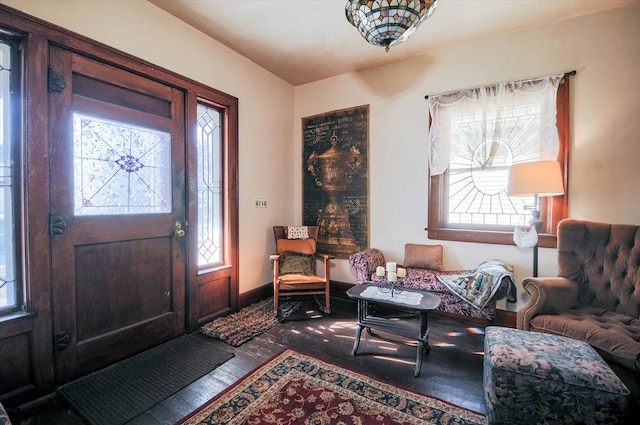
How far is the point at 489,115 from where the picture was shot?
3070 mm

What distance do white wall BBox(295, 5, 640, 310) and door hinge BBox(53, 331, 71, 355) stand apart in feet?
9.31

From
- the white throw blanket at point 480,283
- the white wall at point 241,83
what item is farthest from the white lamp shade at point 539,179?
the white wall at point 241,83

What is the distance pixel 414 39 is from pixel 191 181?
8.98 feet

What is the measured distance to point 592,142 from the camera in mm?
2689

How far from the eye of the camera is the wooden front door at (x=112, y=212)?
6.57ft

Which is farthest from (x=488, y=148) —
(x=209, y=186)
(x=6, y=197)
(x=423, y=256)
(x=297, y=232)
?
(x=6, y=197)

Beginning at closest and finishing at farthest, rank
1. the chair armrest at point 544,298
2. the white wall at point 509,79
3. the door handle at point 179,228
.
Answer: the chair armrest at point 544,298, the white wall at point 509,79, the door handle at point 179,228

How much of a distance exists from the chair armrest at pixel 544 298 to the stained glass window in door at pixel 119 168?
2.99 metres

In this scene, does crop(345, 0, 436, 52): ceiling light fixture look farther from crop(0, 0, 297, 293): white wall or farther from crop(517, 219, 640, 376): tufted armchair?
crop(517, 219, 640, 376): tufted armchair

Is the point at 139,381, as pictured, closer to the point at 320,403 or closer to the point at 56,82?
the point at 320,403

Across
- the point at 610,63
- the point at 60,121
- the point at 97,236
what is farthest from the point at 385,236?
the point at 60,121

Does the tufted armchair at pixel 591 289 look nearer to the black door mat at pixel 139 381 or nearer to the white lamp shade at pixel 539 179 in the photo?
the white lamp shade at pixel 539 179

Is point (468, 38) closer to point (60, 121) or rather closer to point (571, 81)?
point (571, 81)

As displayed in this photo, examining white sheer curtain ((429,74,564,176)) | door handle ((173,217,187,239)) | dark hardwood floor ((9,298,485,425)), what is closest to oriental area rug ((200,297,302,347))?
dark hardwood floor ((9,298,485,425))
